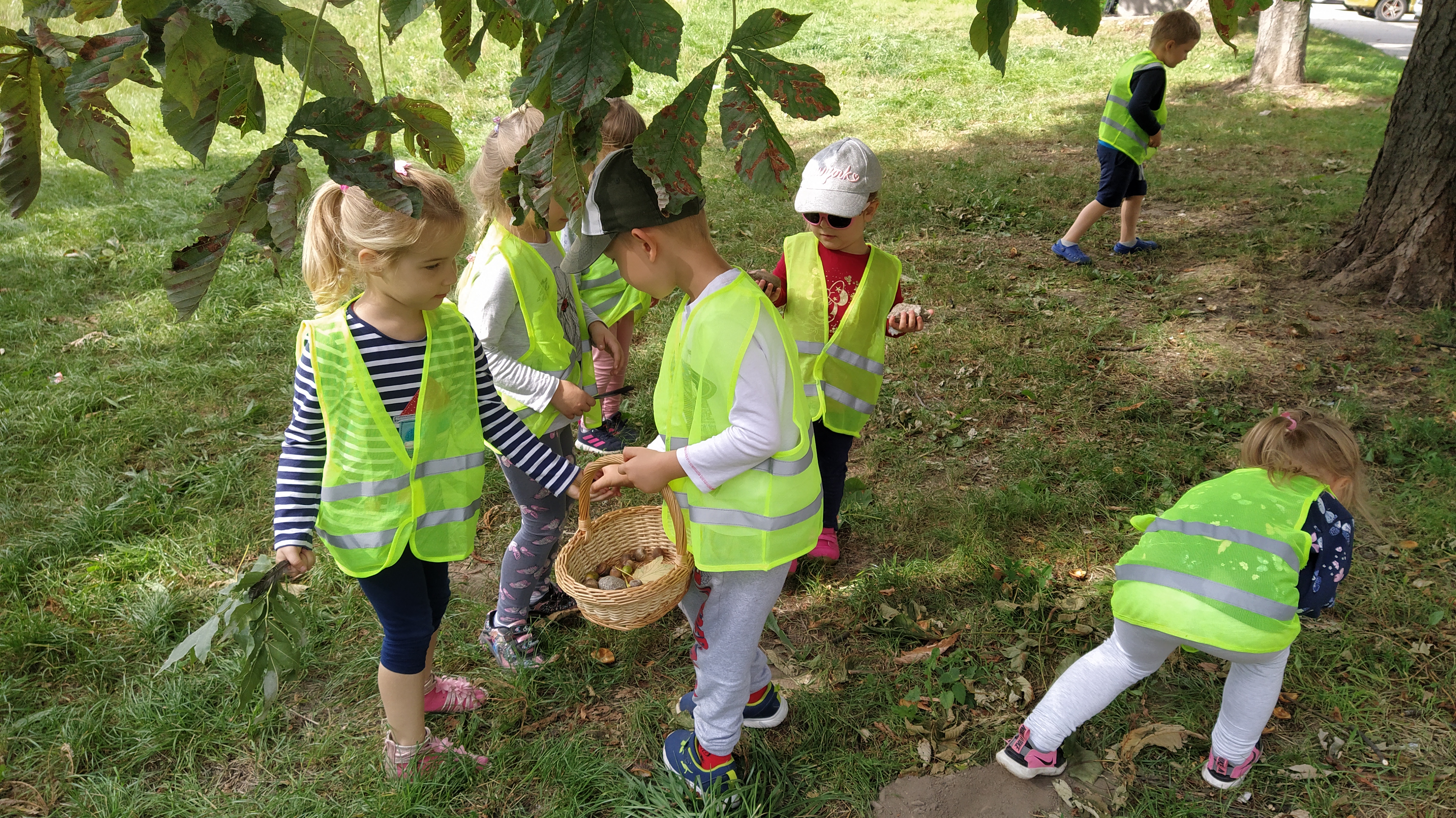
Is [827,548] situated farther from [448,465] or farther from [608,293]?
[448,465]

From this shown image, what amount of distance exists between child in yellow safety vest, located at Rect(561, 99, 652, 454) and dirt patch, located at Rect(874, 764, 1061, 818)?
1.63 meters

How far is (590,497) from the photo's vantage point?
2250mm

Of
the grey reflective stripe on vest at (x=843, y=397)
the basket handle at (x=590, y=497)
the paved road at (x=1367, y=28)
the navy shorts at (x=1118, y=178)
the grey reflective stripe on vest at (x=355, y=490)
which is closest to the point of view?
the grey reflective stripe on vest at (x=355, y=490)

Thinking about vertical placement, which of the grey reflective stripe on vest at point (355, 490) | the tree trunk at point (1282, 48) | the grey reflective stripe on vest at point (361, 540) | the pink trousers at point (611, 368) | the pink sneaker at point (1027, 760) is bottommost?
the tree trunk at point (1282, 48)

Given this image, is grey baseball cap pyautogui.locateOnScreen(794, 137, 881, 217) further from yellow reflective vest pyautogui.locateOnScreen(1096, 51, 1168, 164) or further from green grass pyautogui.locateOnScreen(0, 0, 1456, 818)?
yellow reflective vest pyautogui.locateOnScreen(1096, 51, 1168, 164)

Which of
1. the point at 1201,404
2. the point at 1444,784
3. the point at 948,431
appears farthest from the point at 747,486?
the point at 1201,404

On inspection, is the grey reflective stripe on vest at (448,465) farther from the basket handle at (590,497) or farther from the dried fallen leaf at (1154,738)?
the dried fallen leaf at (1154,738)

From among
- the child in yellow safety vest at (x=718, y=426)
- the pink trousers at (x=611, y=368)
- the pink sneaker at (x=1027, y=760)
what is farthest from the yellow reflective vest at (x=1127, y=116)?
the child in yellow safety vest at (x=718, y=426)

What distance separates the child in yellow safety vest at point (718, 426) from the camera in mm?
1941

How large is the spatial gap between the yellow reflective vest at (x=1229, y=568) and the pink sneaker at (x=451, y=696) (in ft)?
6.38

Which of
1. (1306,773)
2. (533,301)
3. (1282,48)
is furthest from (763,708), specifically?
(1282,48)

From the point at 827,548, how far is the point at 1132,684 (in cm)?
123

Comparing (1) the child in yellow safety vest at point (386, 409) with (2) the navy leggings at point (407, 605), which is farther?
(2) the navy leggings at point (407, 605)

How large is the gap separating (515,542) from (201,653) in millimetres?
1135
